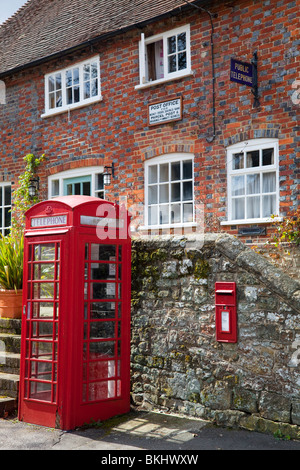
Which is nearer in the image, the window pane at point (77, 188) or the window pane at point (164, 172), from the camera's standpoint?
the window pane at point (164, 172)

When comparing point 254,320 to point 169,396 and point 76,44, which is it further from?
point 76,44

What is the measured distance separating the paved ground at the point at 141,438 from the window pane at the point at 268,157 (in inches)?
206

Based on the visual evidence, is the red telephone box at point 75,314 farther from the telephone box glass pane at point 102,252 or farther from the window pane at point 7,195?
the window pane at point 7,195

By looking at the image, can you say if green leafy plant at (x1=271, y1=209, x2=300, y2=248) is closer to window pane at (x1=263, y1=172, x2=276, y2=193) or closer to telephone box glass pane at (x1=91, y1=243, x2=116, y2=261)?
window pane at (x1=263, y1=172, x2=276, y2=193)

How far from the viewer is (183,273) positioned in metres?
5.97

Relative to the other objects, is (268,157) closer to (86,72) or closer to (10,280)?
(10,280)

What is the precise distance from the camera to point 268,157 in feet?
31.0

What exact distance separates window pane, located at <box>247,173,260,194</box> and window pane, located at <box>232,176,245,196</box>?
0.38 feet

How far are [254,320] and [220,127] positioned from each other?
552cm

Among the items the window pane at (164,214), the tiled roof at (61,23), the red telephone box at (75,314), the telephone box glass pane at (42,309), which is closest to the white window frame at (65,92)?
the tiled roof at (61,23)

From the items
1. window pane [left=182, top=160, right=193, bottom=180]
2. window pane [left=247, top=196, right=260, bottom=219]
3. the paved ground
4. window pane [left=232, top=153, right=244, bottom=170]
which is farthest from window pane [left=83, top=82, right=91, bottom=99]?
the paved ground

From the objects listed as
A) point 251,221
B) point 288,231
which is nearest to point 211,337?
point 288,231

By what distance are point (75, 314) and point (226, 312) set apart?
1574 millimetres

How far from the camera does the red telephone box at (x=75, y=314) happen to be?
18.2 ft
